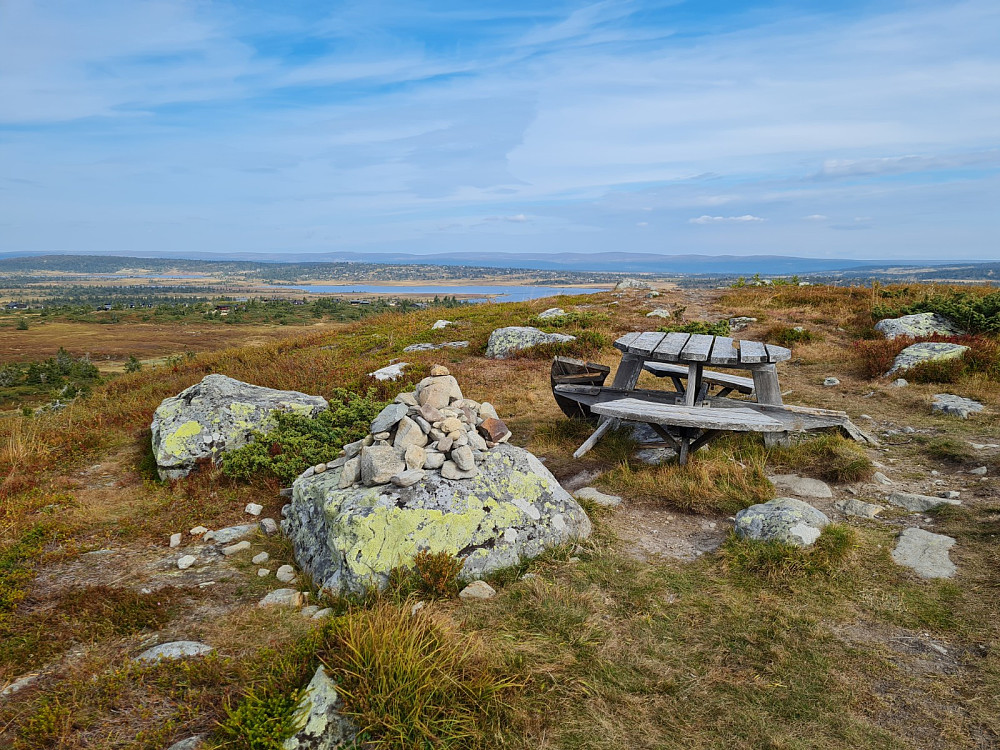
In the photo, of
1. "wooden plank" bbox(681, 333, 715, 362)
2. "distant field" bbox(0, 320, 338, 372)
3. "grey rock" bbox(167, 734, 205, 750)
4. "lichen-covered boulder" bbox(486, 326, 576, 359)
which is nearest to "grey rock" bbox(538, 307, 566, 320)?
"lichen-covered boulder" bbox(486, 326, 576, 359)

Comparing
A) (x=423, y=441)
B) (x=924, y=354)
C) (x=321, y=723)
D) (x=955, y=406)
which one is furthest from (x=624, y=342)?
(x=924, y=354)

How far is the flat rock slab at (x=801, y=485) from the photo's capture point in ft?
19.7

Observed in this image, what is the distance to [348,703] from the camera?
115 inches

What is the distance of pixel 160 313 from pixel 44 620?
68255 mm

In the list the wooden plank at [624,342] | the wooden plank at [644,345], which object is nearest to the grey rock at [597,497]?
the wooden plank at [644,345]

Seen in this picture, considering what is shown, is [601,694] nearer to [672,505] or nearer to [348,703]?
[348,703]

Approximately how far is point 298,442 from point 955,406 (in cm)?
1039

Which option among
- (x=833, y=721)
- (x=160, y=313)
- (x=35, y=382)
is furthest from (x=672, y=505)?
(x=160, y=313)

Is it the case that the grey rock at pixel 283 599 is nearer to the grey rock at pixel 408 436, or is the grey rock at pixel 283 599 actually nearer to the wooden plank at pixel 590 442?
the grey rock at pixel 408 436

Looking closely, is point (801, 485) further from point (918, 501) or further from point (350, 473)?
point (350, 473)

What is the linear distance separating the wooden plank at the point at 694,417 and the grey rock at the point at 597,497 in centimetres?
98

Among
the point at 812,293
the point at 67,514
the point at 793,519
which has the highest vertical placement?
the point at 812,293

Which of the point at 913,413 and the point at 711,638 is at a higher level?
the point at 913,413

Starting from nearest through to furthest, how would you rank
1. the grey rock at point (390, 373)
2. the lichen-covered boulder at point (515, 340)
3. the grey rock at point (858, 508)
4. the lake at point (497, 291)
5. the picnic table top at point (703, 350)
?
1. the grey rock at point (858, 508)
2. the picnic table top at point (703, 350)
3. the grey rock at point (390, 373)
4. the lichen-covered boulder at point (515, 340)
5. the lake at point (497, 291)
